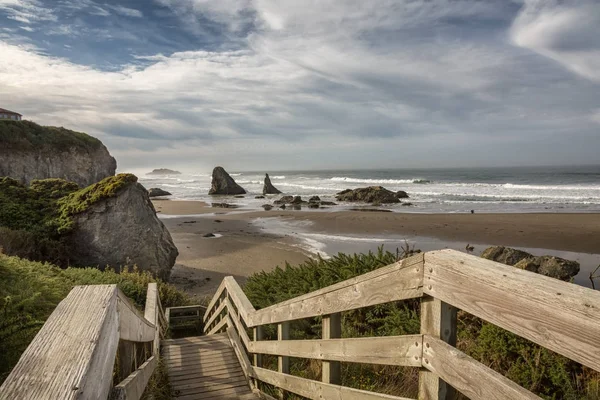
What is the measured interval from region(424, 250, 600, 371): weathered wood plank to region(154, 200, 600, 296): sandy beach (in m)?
11.7

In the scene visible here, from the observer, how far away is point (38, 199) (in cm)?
1220

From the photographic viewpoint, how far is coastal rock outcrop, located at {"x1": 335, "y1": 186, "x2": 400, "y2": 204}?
40.2 m

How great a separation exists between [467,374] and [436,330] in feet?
0.79

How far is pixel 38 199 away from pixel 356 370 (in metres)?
12.0

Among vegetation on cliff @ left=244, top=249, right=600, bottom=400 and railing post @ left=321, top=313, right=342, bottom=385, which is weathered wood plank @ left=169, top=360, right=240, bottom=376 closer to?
vegetation on cliff @ left=244, top=249, right=600, bottom=400

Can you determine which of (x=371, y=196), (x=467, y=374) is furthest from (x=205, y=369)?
(x=371, y=196)

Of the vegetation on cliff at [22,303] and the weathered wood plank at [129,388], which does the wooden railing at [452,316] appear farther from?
the vegetation on cliff at [22,303]

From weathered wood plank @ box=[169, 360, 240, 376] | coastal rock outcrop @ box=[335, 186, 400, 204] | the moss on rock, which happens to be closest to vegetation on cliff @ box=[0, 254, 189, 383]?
weathered wood plank @ box=[169, 360, 240, 376]

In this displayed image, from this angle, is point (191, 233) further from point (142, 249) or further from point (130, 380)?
point (130, 380)

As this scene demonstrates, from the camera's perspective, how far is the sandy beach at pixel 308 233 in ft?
50.7

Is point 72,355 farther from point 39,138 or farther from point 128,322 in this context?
point 39,138

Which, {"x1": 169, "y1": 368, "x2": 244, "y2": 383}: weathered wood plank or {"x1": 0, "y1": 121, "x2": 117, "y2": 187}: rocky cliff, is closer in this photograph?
{"x1": 169, "y1": 368, "x2": 244, "y2": 383}: weathered wood plank

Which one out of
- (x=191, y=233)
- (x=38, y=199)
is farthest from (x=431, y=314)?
(x=191, y=233)

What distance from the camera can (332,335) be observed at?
2936 mm
